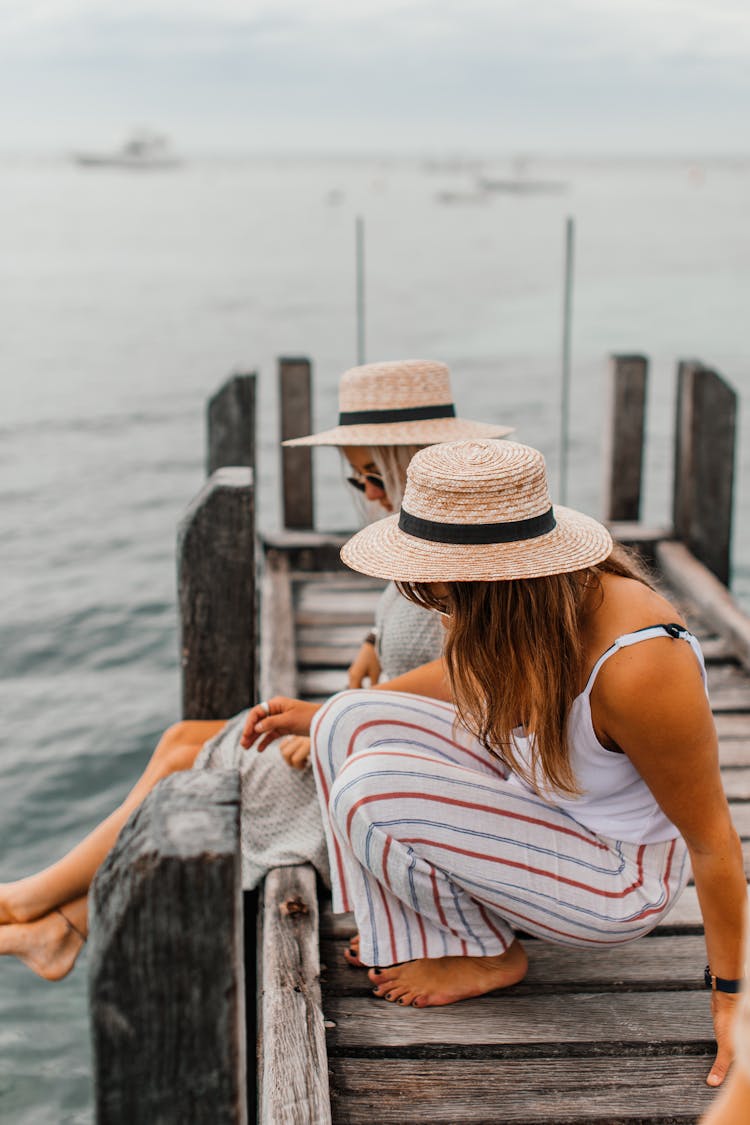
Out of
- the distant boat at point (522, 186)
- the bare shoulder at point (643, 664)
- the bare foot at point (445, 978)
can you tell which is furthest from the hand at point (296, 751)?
the distant boat at point (522, 186)

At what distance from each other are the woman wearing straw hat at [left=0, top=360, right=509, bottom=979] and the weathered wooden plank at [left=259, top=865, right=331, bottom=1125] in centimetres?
10

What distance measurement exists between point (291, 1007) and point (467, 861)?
42 centimetres

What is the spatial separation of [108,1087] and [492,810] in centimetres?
100

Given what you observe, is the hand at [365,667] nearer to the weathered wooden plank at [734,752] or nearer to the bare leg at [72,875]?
the bare leg at [72,875]

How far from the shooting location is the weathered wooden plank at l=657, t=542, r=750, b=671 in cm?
452

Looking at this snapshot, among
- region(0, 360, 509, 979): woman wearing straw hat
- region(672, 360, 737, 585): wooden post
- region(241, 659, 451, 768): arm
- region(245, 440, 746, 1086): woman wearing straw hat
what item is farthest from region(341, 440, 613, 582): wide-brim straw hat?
region(672, 360, 737, 585): wooden post

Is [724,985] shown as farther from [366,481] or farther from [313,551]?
[313,551]

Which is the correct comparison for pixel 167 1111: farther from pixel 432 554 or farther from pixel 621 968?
pixel 621 968

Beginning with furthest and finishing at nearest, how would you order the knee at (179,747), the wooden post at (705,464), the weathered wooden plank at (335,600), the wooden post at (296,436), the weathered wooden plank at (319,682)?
the wooden post at (296,436)
the wooden post at (705,464)
the weathered wooden plank at (335,600)
the weathered wooden plank at (319,682)
the knee at (179,747)

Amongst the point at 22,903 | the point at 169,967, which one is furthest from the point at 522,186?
the point at 169,967

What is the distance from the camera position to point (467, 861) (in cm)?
222

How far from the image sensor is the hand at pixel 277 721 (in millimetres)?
2580

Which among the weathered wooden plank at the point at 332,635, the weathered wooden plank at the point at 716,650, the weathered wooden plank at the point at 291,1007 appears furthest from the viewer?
the weathered wooden plank at the point at 332,635

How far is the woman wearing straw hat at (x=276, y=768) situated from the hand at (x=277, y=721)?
5 cm
